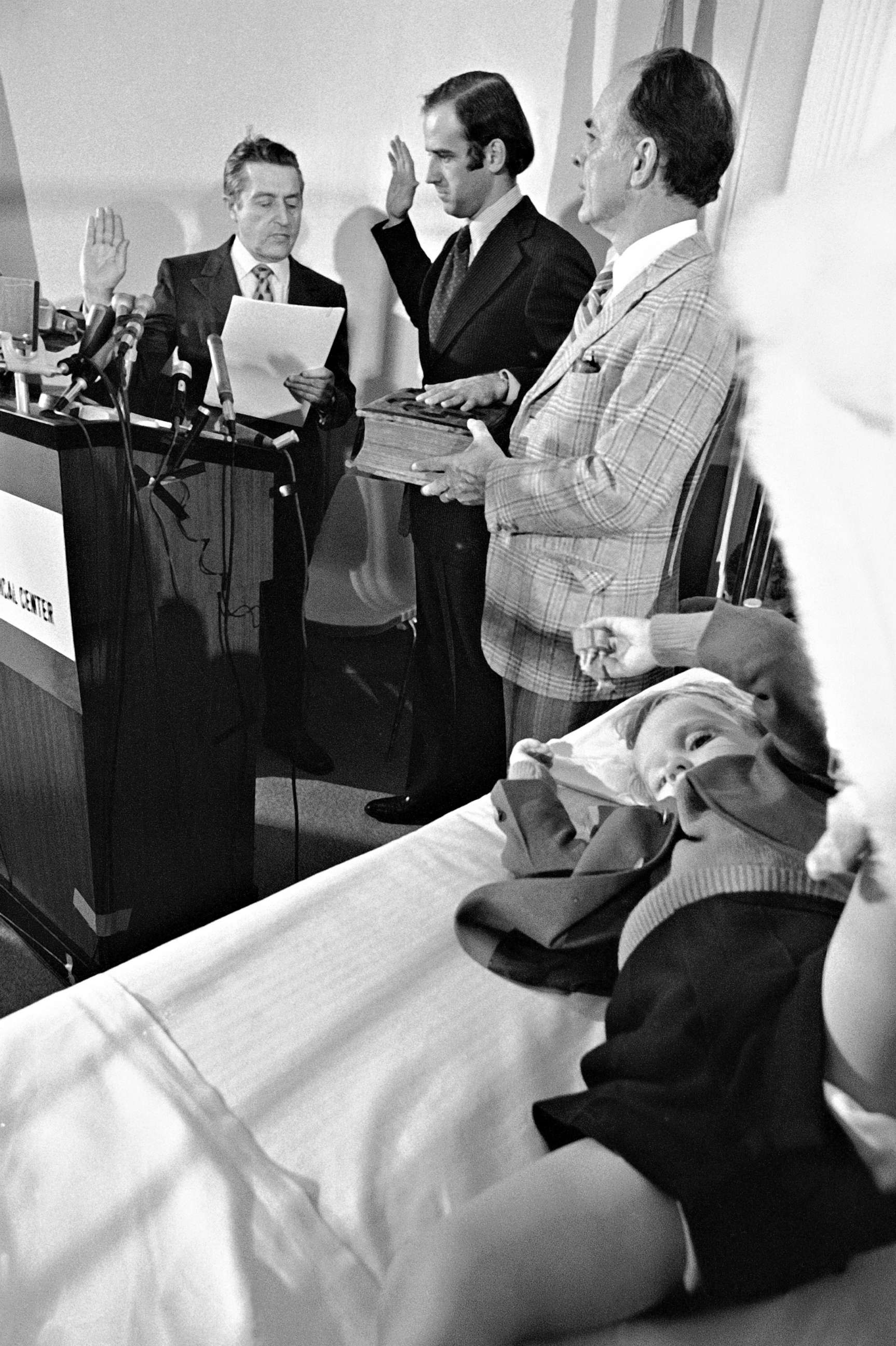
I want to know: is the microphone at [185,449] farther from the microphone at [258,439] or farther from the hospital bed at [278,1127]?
the hospital bed at [278,1127]

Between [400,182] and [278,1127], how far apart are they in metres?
1.95

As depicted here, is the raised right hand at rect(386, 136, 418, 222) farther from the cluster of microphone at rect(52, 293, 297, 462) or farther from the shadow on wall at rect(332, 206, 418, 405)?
the cluster of microphone at rect(52, 293, 297, 462)

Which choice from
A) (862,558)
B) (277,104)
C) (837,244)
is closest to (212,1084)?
(862,558)

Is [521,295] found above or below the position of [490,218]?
below

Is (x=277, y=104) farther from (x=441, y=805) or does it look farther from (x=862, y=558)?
(x=862, y=558)

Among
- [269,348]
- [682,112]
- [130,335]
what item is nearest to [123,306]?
[130,335]

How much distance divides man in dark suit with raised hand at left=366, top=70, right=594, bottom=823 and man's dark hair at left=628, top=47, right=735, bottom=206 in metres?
0.53

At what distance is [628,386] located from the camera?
1.47 m

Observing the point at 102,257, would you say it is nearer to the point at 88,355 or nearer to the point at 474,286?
the point at 88,355

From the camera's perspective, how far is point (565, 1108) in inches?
27.3

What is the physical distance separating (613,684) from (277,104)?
143 centimetres

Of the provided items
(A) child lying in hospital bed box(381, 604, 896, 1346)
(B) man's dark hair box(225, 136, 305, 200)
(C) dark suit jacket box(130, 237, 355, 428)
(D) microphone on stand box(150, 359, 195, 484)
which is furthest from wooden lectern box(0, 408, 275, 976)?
(A) child lying in hospital bed box(381, 604, 896, 1346)

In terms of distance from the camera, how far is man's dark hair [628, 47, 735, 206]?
1424mm

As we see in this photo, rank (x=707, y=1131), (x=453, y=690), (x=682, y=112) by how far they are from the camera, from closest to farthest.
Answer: (x=707, y=1131) → (x=682, y=112) → (x=453, y=690)
